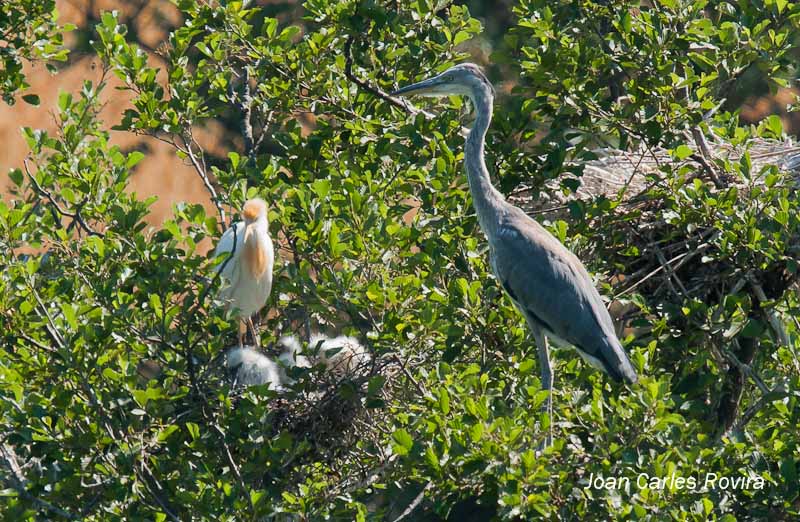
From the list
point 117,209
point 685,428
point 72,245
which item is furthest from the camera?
point 72,245

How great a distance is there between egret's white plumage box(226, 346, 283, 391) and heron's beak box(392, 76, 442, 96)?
47.9 inches

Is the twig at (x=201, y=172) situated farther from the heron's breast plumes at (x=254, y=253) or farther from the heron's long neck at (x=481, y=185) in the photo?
the heron's long neck at (x=481, y=185)

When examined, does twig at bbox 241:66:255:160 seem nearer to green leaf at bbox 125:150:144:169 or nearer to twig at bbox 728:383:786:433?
green leaf at bbox 125:150:144:169

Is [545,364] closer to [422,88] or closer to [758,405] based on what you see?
[758,405]

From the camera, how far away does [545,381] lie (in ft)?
12.4

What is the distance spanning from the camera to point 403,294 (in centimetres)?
359

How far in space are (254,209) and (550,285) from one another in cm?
139

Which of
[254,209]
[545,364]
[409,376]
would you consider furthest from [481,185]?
[254,209]

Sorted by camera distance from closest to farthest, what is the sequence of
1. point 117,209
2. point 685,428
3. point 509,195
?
point 685,428 → point 117,209 → point 509,195

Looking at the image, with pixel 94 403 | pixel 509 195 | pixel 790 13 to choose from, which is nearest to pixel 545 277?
pixel 509 195

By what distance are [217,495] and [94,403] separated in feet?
1.48

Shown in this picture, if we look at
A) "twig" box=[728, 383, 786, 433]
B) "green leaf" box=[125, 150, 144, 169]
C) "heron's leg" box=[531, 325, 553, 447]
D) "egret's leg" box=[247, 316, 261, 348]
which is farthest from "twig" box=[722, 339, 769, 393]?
"green leaf" box=[125, 150, 144, 169]

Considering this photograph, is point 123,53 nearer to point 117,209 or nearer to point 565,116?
point 117,209

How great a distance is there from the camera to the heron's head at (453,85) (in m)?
4.37
